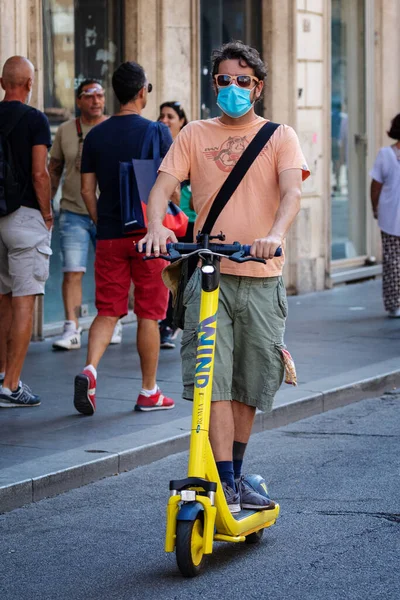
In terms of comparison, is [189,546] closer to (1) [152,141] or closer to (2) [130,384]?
(1) [152,141]

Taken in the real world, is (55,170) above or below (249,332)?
above

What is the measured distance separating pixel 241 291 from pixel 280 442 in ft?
7.73

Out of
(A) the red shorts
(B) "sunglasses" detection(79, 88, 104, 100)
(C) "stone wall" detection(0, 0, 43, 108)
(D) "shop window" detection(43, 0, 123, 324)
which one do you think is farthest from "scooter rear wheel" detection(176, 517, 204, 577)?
(D) "shop window" detection(43, 0, 123, 324)

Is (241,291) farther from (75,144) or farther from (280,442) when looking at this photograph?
(75,144)

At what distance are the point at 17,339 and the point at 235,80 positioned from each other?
3184 mm

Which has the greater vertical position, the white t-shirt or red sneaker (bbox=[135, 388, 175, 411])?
the white t-shirt

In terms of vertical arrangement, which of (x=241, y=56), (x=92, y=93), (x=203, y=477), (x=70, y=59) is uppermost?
(x=70, y=59)

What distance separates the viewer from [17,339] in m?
7.50

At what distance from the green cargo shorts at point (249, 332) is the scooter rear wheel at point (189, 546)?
611mm

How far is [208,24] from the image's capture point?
12984mm

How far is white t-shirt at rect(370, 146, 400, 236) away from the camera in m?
11.9

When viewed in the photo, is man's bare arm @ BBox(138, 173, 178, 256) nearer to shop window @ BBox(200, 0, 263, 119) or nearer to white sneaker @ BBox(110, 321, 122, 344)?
white sneaker @ BBox(110, 321, 122, 344)

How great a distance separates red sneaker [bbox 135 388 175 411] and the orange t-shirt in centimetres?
267

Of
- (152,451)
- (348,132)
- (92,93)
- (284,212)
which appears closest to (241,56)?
(284,212)
